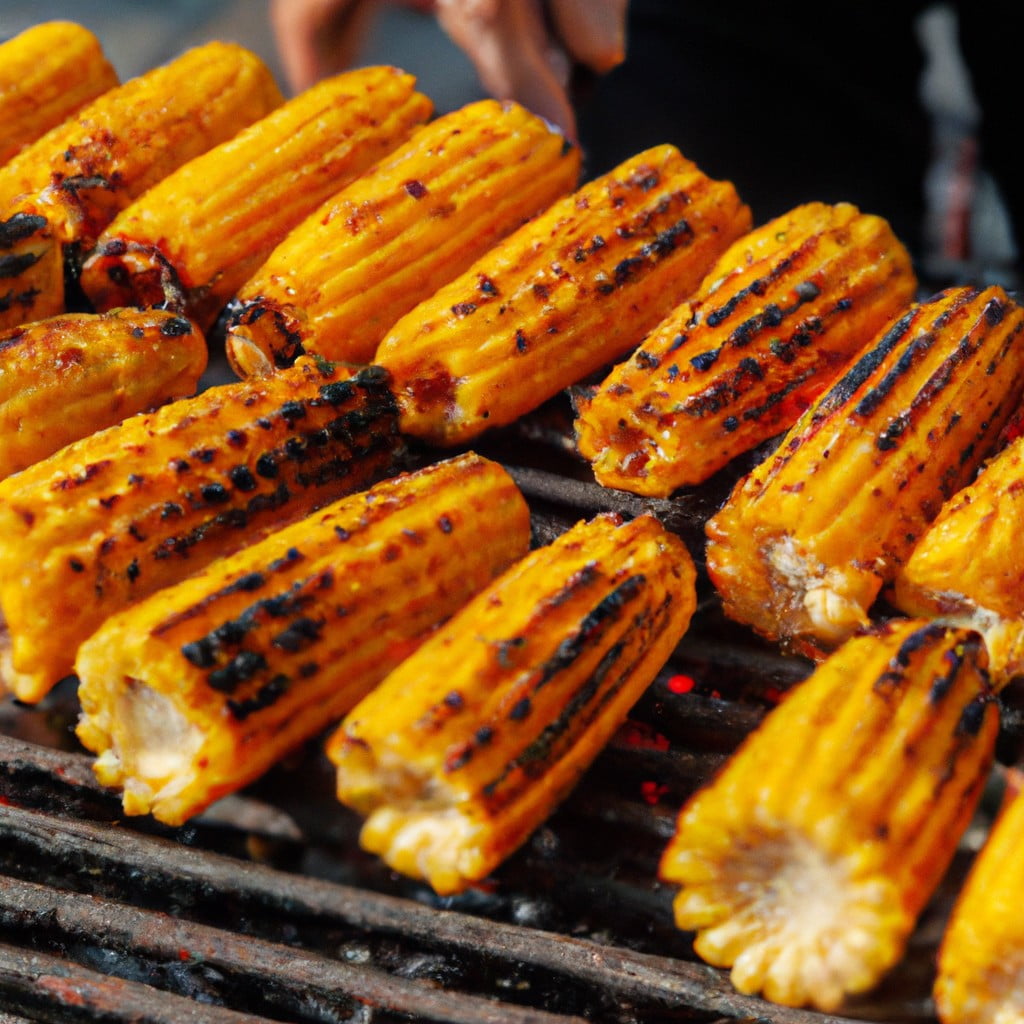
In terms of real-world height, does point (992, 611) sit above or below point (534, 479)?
below

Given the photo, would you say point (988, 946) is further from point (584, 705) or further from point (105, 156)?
point (105, 156)

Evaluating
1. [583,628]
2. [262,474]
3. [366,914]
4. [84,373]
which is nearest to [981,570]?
[583,628]

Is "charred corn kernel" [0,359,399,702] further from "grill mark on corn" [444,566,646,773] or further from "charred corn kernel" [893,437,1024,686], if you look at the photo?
"charred corn kernel" [893,437,1024,686]

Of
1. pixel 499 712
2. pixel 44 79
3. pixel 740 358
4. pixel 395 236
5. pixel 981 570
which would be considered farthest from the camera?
pixel 44 79

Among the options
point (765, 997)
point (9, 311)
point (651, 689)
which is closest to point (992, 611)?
point (651, 689)

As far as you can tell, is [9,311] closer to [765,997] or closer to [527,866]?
[527,866]
